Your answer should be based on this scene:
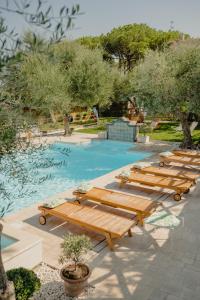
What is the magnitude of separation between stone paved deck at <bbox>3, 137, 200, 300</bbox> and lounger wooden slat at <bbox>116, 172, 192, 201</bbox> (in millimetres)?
1090

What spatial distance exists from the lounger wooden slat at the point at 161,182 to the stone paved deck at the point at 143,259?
1.09 meters

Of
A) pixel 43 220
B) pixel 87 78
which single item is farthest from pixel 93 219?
pixel 87 78

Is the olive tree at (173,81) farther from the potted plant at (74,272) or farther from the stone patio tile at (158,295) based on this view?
Answer: the potted plant at (74,272)

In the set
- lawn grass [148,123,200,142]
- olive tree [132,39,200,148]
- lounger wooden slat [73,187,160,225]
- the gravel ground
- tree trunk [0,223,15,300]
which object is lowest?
the gravel ground

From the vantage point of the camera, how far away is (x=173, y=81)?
1795 cm

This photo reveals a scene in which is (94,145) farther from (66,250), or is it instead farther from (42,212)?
(66,250)

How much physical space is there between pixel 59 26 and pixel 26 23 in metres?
0.39

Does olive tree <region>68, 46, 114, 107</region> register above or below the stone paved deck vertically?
above

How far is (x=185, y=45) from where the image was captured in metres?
18.4

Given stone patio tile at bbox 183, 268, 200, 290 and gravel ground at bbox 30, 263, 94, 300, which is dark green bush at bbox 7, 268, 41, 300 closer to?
gravel ground at bbox 30, 263, 94, 300

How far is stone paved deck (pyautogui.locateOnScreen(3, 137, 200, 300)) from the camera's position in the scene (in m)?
6.48

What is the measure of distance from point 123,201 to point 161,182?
2.72 meters

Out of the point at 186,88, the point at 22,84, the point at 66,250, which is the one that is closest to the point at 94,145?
the point at 186,88

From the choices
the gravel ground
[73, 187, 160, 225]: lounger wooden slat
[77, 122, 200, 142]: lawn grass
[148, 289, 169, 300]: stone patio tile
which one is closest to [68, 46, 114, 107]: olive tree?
[77, 122, 200, 142]: lawn grass
